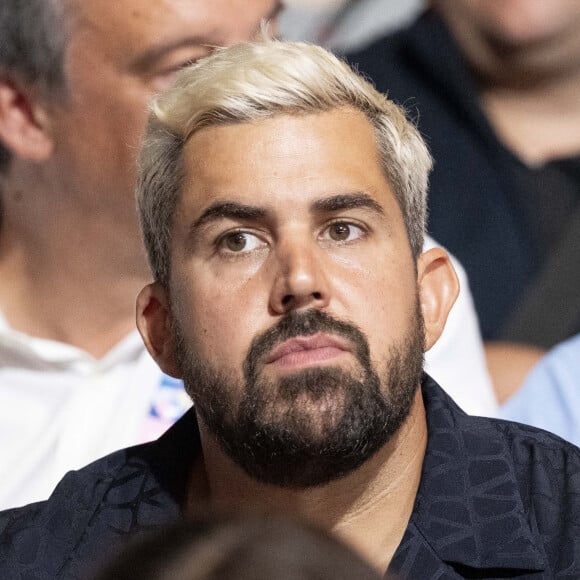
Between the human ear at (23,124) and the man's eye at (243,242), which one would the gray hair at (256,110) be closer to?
the man's eye at (243,242)

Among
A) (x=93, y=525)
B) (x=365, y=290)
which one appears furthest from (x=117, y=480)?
(x=365, y=290)

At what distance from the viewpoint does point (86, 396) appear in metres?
2.40

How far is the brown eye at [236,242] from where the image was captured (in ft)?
5.19

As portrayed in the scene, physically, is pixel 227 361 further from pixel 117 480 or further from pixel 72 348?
pixel 72 348

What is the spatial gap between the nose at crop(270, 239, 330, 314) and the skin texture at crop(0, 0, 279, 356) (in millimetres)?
840

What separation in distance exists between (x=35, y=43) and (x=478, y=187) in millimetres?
838

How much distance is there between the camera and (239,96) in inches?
62.9

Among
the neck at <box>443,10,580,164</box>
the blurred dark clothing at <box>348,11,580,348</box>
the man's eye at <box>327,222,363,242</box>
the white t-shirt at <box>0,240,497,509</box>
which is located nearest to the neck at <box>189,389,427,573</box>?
the man's eye at <box>327,222,363,242</box>

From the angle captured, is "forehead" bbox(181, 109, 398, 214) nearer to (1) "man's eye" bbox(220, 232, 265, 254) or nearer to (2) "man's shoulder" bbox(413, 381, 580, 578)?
(1) "man's eye" bbox(220, 232, 265, 254)

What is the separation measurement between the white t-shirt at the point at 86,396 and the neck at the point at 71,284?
0.18ft

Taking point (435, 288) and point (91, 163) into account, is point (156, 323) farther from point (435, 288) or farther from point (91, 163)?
point (91, 163)

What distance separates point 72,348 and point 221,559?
1577 mm

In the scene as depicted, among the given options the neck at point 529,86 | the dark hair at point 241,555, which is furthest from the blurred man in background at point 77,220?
the dark hair at point 241,555

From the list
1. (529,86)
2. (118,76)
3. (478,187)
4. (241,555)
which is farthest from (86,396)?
(241,555)
